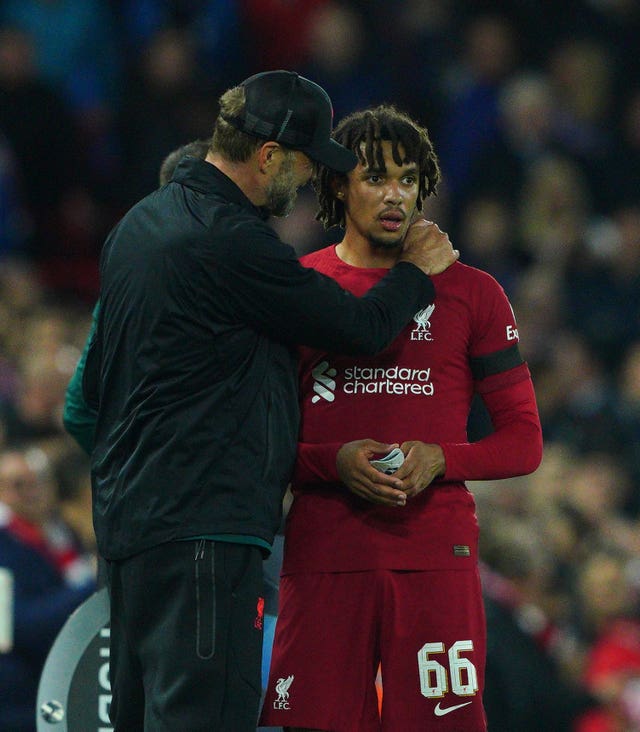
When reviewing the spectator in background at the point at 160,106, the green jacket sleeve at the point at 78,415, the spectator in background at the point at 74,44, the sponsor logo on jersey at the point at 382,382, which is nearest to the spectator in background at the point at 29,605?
the green jacket sleeve at the point at 78,415

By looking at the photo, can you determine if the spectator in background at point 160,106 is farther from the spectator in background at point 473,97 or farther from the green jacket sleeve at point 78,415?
the green jacket sleeve at point 78,415

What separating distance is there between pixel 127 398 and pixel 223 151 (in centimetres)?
60

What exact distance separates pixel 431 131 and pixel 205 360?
6.42m

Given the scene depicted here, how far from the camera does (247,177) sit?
3.46 m

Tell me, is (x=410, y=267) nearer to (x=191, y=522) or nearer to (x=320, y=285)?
(x=320, y=285)

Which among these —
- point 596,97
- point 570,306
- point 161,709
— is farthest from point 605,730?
point 596,97

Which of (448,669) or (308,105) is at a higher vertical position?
(308,105)

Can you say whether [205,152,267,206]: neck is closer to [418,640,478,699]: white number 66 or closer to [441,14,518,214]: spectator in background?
[418,640,478,699]: white number 66

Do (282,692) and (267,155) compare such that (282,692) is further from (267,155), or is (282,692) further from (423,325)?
(267,155)

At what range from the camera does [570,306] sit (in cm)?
917

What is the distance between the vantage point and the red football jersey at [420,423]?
352 cm

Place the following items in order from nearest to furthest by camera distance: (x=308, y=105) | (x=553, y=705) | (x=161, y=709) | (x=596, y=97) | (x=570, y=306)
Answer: (x=161, y=709) → (x=308, y=105) → (x=553, y=705) → (x=570, y=306) → (x=596, y=97)

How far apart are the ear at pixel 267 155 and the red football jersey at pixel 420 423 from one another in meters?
0.37

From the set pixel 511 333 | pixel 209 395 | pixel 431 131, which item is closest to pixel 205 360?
pixel 209 395
